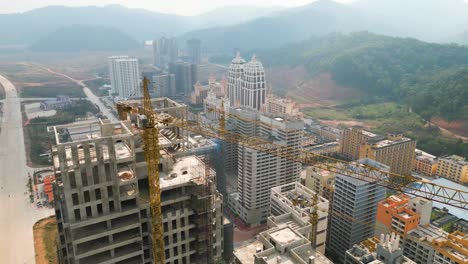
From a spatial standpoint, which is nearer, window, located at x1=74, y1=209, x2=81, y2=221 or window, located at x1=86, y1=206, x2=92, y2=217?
window, located at x1=74, y1=209, x2=81, y2=221

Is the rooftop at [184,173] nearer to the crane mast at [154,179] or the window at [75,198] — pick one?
the crane mast at [154,179]

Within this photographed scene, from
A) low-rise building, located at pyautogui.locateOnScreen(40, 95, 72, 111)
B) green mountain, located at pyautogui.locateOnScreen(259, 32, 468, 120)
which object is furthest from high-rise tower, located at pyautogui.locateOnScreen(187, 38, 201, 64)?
low-rise building, located at pyautogui.locateOnScreen(40, 95, 72, 111)

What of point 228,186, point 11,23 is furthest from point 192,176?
point 11,23

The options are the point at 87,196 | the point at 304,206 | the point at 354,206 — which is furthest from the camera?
the point at 354,206

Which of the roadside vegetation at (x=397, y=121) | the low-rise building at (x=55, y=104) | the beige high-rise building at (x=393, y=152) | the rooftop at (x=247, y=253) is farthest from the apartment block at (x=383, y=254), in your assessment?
the low-rise building at (x=55, y=104)

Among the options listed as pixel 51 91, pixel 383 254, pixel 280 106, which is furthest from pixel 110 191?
pixel 51 91

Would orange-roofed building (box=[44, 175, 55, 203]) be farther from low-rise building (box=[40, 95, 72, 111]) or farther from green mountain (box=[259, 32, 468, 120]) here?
green mountain (box=[259, 32, 468, 120])

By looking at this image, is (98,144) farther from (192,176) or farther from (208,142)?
(208,142)

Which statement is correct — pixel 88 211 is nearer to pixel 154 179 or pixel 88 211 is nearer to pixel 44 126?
pixel 154 179
